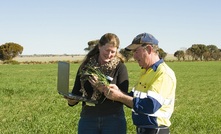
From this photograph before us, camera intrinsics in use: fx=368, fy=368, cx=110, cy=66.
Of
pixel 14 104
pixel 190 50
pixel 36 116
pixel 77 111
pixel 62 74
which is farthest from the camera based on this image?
pixel 190 50

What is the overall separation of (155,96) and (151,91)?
2.5 inches

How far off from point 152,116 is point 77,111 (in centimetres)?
924

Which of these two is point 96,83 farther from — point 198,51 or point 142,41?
point 198,51

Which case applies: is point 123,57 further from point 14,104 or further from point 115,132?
point 14,104

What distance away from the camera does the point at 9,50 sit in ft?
391

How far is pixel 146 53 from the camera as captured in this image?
12.2ft

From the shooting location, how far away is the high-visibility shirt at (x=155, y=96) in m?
3.57

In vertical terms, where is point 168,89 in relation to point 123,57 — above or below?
below

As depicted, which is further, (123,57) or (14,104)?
(14,104)

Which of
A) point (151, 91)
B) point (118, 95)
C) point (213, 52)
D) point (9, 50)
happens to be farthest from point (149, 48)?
point (213, 52)

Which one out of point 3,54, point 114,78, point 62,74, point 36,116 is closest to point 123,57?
point 114,78

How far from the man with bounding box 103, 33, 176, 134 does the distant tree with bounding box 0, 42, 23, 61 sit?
4688 inches

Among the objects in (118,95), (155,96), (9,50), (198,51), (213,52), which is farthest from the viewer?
(213,52)

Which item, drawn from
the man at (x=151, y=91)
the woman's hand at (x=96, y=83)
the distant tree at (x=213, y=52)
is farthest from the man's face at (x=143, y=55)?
the distant tree at (x=213, y=52)
